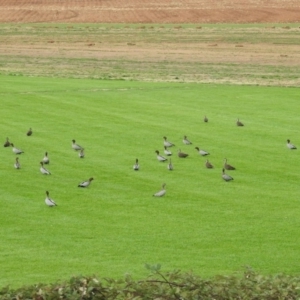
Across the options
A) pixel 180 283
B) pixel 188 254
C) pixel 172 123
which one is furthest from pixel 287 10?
pixel 180 283

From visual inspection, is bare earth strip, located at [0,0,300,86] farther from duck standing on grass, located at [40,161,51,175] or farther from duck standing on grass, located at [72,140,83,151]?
duck standing on grass, located at [40,161,51,175]

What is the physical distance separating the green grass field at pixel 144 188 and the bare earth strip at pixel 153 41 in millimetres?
10957

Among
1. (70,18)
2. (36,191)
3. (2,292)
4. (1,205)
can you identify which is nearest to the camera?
(2,292)

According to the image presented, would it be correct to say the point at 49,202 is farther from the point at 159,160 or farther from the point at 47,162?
the point at 159,160

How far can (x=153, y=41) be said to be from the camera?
2660 inches

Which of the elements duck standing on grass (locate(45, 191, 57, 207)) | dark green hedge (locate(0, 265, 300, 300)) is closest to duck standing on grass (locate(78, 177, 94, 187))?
duck standing on grass (locate(45, 191, 57, 207))

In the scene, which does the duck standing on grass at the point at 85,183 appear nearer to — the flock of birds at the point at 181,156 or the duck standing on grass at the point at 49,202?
the flock of birds at the point at 181,156

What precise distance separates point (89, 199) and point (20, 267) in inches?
202

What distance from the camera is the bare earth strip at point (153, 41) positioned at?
1877 inches

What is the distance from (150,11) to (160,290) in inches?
3519

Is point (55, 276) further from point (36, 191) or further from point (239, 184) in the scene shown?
point (239, 184)

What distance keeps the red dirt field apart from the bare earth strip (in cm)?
10

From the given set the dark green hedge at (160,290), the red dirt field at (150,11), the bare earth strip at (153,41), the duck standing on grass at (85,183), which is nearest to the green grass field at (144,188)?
the duck standing on grass at (85,183)

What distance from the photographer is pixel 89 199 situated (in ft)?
64.6
